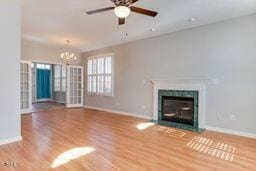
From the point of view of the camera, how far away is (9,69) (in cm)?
330

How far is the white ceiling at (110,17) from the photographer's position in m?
3.34

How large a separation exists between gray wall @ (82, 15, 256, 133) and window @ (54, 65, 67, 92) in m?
5.28

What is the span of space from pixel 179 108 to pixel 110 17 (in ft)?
10.3

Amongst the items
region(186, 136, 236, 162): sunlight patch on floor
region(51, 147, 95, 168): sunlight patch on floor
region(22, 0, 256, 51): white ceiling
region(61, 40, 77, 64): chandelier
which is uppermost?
region(22, 0, 256, 51): white ceiling

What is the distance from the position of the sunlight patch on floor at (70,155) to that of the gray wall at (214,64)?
9.99 ft

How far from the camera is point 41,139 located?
3607 mm

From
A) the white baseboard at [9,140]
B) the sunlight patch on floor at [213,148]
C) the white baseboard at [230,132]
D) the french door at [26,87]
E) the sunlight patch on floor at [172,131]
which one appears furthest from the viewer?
the french door at [26,87]

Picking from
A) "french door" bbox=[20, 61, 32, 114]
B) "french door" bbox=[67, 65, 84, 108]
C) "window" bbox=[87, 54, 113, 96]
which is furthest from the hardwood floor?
"french door" bbox=[67, 65, 84, 108]

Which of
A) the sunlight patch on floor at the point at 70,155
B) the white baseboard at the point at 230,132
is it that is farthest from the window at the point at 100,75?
the sunlight patch on floor at the point at 70,155

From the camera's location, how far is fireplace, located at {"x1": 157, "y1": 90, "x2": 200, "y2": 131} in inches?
183

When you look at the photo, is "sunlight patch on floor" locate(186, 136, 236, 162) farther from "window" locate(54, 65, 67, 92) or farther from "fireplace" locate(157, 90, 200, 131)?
"window" locate(54, 65, 67, 92)

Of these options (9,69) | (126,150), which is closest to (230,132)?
(126,150)

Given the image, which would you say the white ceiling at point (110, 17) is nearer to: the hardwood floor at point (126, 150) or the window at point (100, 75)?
the window at point (100, 75)

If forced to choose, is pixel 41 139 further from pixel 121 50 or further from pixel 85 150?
pixel 121 50
